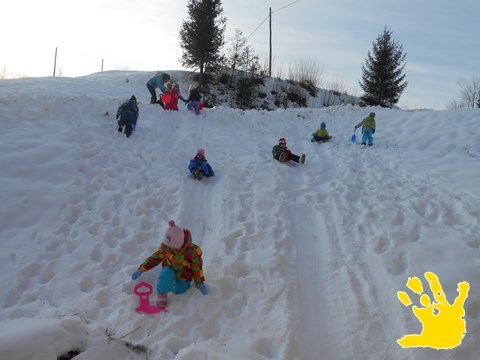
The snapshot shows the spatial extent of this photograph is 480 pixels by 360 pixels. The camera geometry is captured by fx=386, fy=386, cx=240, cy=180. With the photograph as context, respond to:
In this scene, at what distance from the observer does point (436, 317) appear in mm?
3924

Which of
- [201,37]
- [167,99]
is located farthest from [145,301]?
[201,37]

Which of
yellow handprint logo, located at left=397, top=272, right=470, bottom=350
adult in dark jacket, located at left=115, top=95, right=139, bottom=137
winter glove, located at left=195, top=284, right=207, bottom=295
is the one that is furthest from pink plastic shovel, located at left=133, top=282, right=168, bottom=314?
adult in dark jacket, located at left=115, top=95, right=139, bottom=137

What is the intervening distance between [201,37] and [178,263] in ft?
73.1

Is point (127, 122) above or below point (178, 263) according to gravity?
above

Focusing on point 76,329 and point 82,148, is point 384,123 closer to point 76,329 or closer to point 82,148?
point 82,148

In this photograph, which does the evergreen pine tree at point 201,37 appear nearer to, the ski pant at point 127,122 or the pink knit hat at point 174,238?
the ski pant at point 127,122

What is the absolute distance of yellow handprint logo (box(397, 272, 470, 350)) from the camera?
3607 millimetres

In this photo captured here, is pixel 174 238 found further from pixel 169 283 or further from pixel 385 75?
pixel 385 75

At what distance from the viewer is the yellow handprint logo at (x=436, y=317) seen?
3.61m

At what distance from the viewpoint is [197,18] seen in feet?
80.8

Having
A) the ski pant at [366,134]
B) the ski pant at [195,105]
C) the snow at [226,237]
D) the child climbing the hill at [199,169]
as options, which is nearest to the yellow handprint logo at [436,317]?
the snow at [226,237]

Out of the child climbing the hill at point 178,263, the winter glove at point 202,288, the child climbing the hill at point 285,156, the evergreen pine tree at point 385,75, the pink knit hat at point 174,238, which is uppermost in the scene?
the evergreen pine tree at point 385,75

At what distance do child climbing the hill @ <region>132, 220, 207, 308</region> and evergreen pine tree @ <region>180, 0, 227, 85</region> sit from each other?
20730mm

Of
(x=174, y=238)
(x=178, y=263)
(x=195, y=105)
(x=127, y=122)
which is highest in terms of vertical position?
(x=195, y=105)
